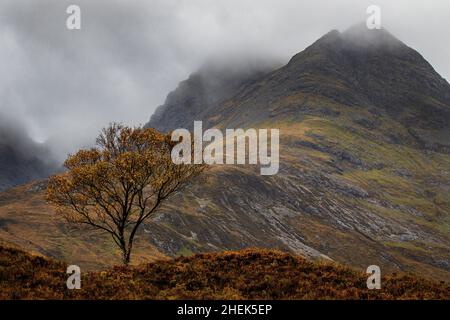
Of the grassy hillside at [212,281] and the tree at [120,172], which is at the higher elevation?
the tree at [120,172]

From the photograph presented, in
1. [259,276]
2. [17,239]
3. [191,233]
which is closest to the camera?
[259,276]

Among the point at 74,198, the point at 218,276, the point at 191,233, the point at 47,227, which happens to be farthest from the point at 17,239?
the point at 218,276

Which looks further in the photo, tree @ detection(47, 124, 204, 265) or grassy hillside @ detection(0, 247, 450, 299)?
tree @ detection(47, 124, 204, 265)

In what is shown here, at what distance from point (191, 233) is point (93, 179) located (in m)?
128

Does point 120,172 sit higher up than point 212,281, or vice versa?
point 120,172

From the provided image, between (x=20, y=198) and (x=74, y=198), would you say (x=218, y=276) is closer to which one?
(x=74, y=198)

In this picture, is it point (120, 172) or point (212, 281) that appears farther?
point (120, 172)

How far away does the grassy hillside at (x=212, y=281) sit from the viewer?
72.0 ft

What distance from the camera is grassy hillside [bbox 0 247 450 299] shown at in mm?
21953

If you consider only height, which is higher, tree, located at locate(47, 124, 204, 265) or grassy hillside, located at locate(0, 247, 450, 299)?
tree, located at locate(47, 124, 204, 265)

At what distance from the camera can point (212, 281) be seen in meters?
24.7

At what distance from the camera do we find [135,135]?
134 ft

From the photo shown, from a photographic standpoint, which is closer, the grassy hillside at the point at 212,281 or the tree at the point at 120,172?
the grassy hillside at the point at 212,281
